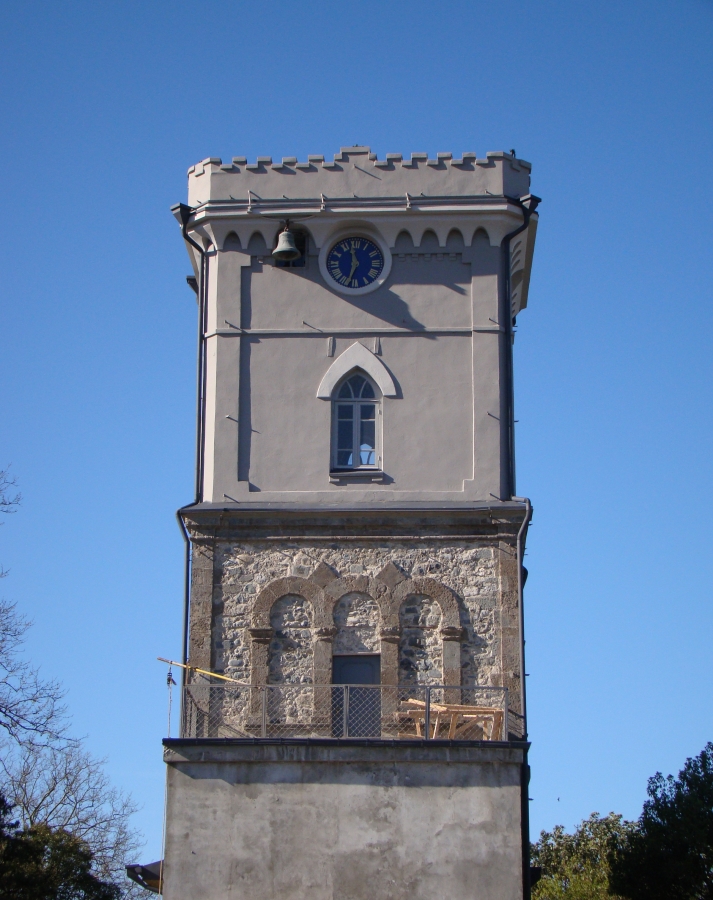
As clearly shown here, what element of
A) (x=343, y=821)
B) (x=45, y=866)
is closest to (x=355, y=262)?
(x=343, y=821)

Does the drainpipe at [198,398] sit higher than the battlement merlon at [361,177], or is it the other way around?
the battlement merlon at [361,177]

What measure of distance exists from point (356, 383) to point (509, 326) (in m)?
2.73

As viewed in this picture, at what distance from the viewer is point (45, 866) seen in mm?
30344

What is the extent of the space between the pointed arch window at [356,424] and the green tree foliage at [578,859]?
16605mm

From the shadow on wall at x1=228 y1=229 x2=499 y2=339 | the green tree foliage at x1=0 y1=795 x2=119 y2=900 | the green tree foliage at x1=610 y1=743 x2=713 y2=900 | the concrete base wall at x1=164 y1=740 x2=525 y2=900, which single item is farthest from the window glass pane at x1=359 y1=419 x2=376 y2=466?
the green tree foliage at x1=610 y1=743 x2=713 y2=900

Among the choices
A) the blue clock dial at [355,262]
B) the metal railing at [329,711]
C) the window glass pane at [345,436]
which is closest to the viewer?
the metal railing at [329,711]

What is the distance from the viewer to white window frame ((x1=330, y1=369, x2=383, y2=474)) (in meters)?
24.1

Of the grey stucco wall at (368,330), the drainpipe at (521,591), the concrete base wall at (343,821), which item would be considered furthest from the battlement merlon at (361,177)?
the concrete base wall at (343,821)

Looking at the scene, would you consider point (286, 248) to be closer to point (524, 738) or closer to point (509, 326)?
point (509, 326)

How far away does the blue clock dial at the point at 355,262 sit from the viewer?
2512 cm

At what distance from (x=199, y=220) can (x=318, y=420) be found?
413 cm

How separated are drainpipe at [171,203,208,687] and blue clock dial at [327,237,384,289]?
7.28 ft

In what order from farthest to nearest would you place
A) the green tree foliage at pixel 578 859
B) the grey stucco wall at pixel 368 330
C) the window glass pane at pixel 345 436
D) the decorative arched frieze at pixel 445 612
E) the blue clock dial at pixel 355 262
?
the green tree foliage at pixel 578 859 < the blue clock dial at pixel 355 262 < the window glass pane at pixel 345 436 < the grey stucco wall at pixel 368 330 < the decorative arched frieze at pixel 445 612

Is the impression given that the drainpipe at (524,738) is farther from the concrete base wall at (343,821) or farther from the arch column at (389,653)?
the arch column at (389,653)
